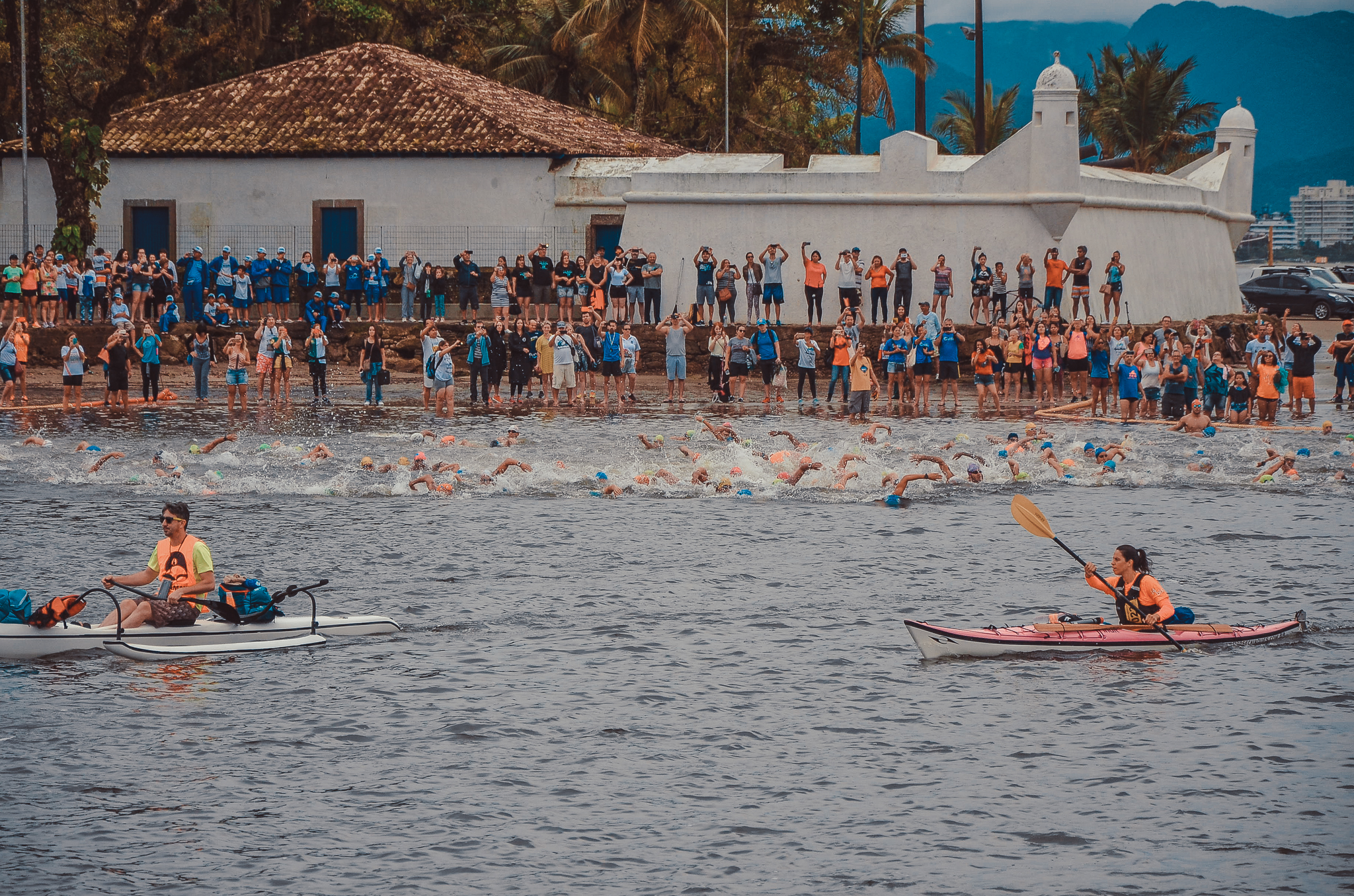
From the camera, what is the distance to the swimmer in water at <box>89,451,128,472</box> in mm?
22891

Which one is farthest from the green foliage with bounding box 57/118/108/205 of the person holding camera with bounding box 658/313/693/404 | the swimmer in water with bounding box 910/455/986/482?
the swimmer in water with bounding box 910/455/986/482

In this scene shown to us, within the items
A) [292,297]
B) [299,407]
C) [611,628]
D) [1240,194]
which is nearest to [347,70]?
[292,297]

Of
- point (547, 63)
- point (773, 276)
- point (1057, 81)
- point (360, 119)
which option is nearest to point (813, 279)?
point (773, 276)

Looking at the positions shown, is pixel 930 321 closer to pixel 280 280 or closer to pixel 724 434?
pixel 724 434

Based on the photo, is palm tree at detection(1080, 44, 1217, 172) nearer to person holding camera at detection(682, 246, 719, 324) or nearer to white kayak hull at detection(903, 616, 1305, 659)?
person holding camera at detection(682, 246, 719, 324)

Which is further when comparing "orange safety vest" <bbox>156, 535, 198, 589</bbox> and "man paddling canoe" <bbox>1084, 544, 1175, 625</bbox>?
"man paddling canoe" <bbox>1084, 544, 1175, 625</bbox>

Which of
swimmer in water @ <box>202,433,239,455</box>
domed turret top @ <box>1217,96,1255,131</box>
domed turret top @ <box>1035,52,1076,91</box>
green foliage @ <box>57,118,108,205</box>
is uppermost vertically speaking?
domed turret top @ <box>1217,96,1255,131</box>

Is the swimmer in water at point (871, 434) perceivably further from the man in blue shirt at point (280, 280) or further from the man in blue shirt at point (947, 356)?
the man in blue shirt at point (280, 280)

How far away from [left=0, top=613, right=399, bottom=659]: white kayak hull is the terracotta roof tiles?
90.6 ft

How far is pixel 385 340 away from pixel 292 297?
12.8 ft

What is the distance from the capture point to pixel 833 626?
14984 mm

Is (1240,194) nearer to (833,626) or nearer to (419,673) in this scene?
(833,626)

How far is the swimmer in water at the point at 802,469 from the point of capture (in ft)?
73.5

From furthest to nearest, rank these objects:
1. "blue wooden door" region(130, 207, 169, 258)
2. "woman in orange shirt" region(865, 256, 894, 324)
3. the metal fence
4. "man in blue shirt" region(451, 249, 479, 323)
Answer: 1. "blue wooden door" region(130, 207, 169, 258)
2. the metal fence
3. "man in blue shirt" region(451, 249, 479, 323)
4. "woman in orange shirt" region(865, 256, 894, 324)
